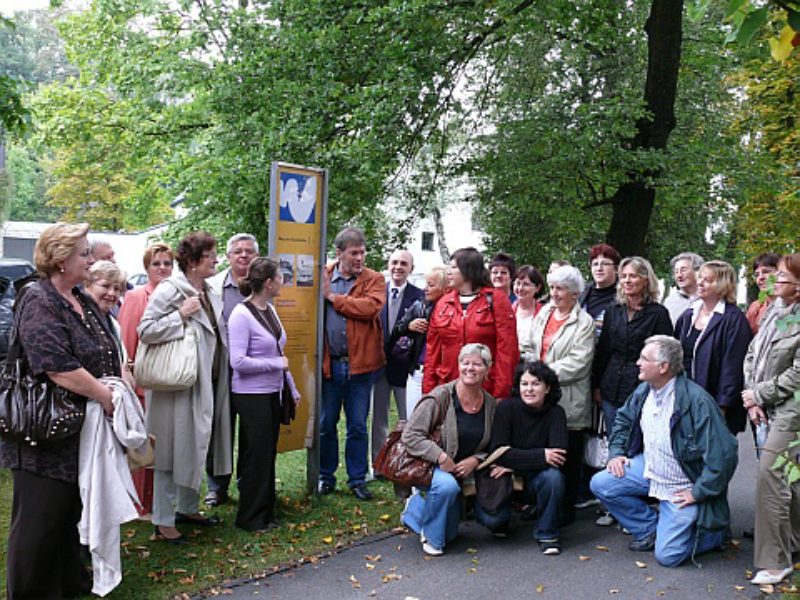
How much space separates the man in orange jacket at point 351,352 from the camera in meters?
7.22

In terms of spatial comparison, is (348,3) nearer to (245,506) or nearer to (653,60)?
(653,60)

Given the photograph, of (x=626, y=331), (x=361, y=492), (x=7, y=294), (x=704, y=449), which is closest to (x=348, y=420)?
(x=361, y=492)

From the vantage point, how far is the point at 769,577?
5.39m

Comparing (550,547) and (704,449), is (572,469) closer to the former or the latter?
(550,547)

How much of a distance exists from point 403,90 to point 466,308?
4874 mm

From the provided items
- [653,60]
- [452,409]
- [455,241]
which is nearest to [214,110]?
[653,60]

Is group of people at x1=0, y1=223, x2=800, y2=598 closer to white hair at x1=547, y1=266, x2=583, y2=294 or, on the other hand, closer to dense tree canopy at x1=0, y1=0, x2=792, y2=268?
white hair at x1=547, y1=266, x2=583, y2=294

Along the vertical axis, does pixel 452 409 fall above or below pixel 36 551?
above

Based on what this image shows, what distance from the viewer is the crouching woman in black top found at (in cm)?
609

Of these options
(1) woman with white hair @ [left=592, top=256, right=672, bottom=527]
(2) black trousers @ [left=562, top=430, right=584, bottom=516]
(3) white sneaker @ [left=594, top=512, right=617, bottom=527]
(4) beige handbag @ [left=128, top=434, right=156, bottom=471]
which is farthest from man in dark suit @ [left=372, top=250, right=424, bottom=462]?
(4) beige handbag @ [left=128, top=434, right=156, bottom=471]

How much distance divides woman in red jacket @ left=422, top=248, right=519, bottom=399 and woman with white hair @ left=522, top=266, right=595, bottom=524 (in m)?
0.33

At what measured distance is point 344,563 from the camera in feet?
18.9

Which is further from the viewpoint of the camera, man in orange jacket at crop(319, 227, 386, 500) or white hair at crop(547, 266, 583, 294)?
man in orange jacket at crop(319, 227, 386, 500)

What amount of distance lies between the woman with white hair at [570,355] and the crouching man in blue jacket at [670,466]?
0.46 metres
